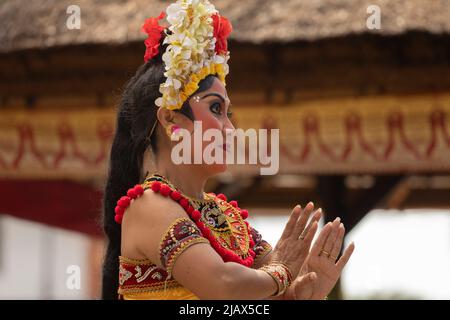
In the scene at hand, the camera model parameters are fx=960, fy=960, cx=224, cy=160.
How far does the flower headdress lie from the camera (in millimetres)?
2721

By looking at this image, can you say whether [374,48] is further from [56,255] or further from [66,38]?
[56,255]

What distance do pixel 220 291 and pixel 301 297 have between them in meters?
0.28

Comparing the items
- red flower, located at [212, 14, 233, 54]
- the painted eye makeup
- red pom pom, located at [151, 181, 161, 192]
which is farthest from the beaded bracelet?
red flower, located at [212, 14, 233, 54]

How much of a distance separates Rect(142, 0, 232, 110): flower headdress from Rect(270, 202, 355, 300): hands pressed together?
48cm

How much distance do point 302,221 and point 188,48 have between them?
1.94 ft

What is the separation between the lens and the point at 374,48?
6309 millimetres

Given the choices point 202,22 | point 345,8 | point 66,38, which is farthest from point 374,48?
point 202,22

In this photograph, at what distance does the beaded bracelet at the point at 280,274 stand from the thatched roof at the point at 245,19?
12.1 ft

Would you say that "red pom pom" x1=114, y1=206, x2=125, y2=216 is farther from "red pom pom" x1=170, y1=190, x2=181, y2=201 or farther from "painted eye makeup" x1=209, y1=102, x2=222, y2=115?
"painted eye makeup" x1=209, y1=102, x2=222, y2=115

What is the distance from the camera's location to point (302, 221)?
2.62m

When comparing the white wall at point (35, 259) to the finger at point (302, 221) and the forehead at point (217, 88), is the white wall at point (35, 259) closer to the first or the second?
the forehead at point (217, 88)

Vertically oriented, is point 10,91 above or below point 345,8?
below

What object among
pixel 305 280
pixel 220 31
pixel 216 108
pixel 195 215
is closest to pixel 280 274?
pixel 305 280

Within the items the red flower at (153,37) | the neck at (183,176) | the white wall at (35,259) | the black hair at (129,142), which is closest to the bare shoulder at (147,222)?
the neck at (183,176)
